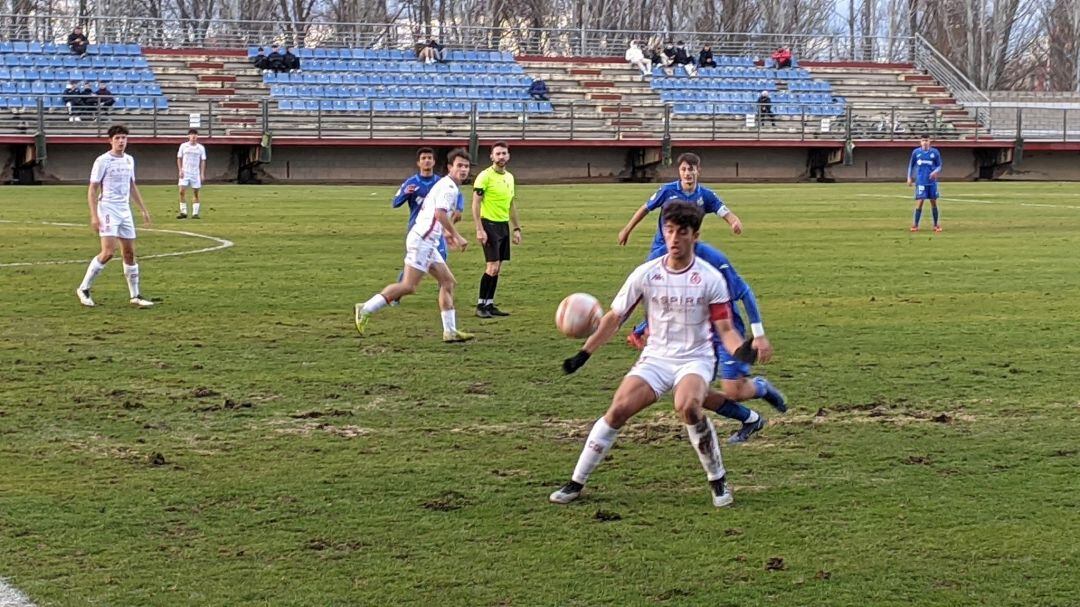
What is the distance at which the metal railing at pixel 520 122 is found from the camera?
44.7m

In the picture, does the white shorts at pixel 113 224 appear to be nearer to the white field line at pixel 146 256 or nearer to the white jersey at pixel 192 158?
the white field line at pixel 146 256

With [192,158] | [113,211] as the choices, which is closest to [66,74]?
[192,158]

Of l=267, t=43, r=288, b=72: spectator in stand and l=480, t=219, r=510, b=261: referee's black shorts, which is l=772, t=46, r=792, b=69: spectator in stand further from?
l=480, t=219, r=510, b=261: referee's black shorts

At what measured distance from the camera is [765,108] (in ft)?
178

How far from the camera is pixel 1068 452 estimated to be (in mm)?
8789

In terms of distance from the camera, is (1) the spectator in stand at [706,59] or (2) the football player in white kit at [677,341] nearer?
(2) the football player in white kit at [677,341]

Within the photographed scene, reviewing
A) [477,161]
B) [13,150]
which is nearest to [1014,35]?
[477,161]

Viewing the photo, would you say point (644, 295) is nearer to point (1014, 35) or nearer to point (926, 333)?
point (926, 333)

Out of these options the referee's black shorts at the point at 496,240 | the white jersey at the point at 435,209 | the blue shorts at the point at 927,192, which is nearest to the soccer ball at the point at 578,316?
the white jersey at the point at 435,209

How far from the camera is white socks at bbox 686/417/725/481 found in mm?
7457

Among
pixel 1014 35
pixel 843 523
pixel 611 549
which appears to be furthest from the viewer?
pixel 1014 35

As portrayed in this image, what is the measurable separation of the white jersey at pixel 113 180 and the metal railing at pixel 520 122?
93.2 ft

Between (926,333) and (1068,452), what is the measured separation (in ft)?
16.8

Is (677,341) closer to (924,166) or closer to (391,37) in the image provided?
(924,166)
